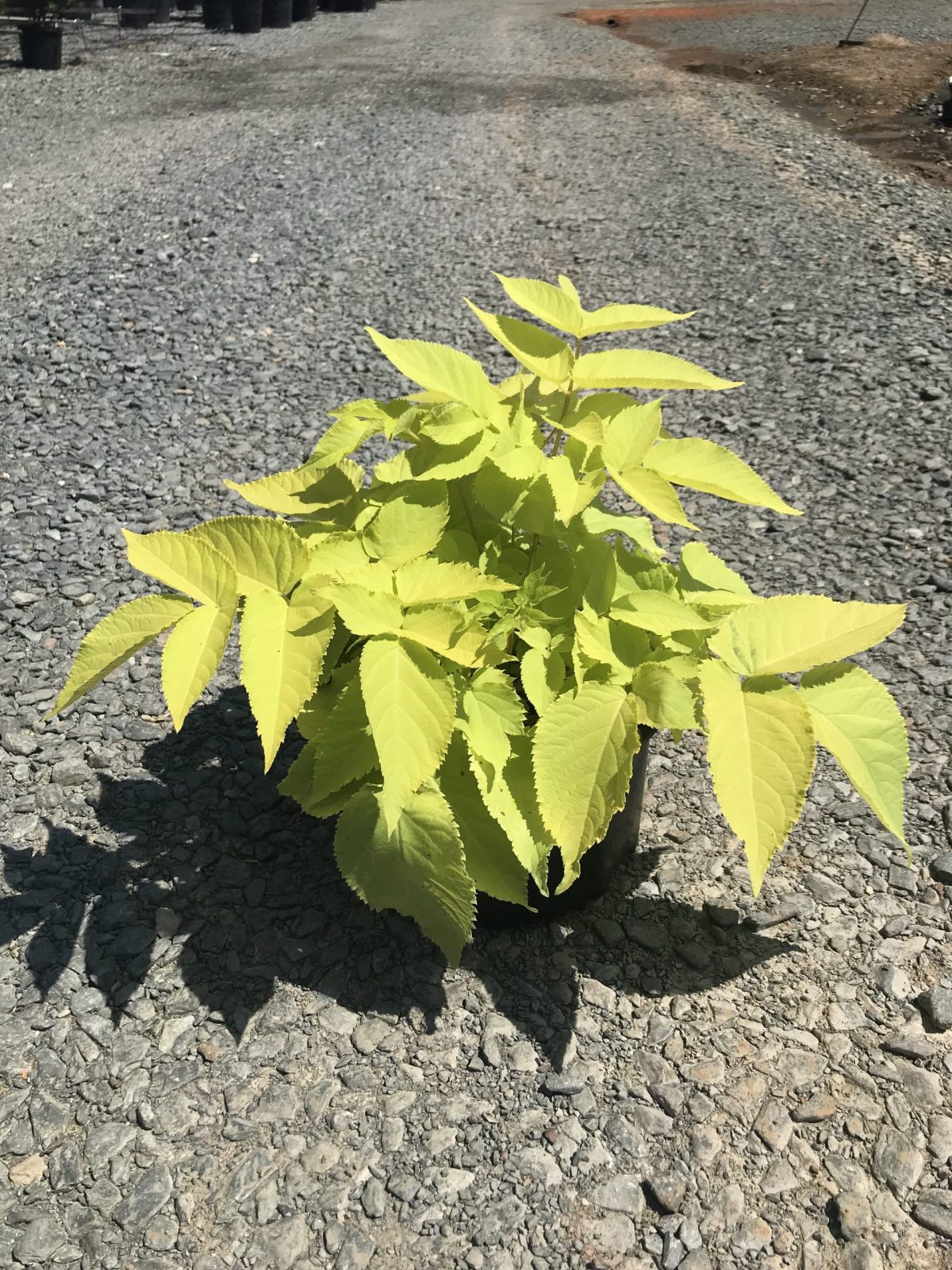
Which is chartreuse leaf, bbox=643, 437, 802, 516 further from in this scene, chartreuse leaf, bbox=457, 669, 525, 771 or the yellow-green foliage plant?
chartreuse leaf, bbox=457, 669, 525, 771

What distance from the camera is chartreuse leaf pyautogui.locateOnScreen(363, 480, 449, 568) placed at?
1311 mm

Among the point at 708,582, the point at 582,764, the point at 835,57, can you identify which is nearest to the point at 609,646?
the point at 582,764

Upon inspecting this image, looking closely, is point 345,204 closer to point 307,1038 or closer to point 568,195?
point 568,195

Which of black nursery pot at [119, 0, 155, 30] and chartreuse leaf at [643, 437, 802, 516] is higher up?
chartreuse leaf at [643, 437, 802, 516]

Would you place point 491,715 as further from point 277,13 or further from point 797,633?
point 277,13

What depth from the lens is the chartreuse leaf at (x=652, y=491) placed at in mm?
1271

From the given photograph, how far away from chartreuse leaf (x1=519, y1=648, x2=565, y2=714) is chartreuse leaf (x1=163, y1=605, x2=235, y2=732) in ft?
1.27

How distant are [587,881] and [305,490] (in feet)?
2.56

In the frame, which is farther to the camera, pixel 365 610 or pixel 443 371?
pixel 443 371

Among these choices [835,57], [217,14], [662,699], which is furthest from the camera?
[217,14]

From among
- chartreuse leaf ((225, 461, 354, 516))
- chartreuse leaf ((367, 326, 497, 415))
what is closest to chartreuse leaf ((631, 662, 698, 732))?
chartreuse leaf ((367, 326, 497, 415))

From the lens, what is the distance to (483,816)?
4.58 feet

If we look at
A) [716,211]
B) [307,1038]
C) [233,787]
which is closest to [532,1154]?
[307,1038]

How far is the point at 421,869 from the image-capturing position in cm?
130
